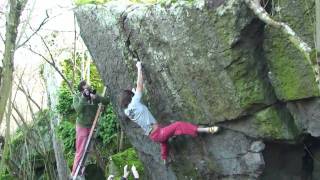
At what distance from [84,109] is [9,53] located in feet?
23.1

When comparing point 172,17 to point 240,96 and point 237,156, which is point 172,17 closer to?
point 240,96

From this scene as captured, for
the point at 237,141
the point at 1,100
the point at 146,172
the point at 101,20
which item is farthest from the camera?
the point at 146,172

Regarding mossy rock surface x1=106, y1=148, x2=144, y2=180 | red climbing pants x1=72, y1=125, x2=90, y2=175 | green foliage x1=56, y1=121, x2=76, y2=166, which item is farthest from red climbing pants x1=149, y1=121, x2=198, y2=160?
green foliage x1=56, y1=121, x2=76, y2=166

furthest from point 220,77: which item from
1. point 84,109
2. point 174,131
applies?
point 84,109

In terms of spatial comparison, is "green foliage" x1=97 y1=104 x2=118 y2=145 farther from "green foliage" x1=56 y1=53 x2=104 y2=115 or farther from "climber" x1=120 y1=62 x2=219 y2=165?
"climber" x1=120 y1=62 x2=219 y2=165

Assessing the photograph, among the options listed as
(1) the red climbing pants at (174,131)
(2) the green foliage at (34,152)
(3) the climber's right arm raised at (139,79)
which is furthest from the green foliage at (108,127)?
(1) the red climbing pants at (174,131)

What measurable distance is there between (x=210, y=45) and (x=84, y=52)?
10.2 metres

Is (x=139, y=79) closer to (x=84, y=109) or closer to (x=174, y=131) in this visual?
(x=174, y=131)

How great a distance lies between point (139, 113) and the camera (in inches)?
392

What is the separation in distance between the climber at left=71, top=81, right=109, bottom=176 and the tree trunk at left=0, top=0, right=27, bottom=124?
6214 millimetres

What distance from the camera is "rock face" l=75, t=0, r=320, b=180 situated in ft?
28.5

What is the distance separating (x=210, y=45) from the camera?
9070 mm

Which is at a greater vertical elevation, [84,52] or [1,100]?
[84,52]

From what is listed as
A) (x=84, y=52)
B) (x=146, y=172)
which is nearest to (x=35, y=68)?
(x=84, y=52)
